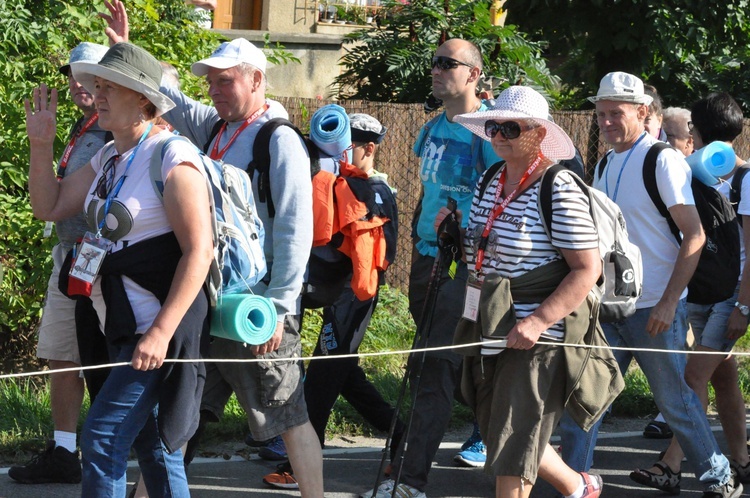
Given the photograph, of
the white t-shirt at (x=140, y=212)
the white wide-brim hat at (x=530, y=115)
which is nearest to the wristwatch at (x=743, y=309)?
the white wide-brim hat at (x=530, y=115)

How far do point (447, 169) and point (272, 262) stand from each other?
3.98 ft

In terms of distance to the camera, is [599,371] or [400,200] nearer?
[599,371]

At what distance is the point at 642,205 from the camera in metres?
5.09

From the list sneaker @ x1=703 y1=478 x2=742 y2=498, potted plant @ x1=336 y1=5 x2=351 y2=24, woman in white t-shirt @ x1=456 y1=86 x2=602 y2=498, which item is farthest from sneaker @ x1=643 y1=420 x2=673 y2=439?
potted plant @ x1=336 y1=5 x2=351 y2=24

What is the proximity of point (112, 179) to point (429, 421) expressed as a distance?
204 centimetres

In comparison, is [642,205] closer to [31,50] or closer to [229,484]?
[229,484]

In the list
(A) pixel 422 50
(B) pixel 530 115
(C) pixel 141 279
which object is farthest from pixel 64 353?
(A) pixel 422 50

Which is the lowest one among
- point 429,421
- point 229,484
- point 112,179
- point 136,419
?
point 229,484

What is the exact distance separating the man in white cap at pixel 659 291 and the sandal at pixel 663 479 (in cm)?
35

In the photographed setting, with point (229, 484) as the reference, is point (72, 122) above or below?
above

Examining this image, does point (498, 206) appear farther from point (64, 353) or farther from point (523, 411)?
point (64, 353)

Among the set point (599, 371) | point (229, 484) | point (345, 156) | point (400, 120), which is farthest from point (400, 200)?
point (599, 371)

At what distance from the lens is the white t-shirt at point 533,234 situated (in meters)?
3.99

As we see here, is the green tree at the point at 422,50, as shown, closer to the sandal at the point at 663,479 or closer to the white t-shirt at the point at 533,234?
the sandal at the point at 663,479
